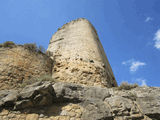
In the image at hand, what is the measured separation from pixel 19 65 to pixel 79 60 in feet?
8.50

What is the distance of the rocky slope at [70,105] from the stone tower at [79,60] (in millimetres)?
1474

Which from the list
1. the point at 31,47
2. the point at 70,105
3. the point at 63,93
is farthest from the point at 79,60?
the point at 70,105

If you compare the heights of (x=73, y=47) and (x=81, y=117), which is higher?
(x=73, y=47)

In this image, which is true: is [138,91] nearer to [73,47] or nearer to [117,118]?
[117,118]

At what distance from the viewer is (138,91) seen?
4418 mm

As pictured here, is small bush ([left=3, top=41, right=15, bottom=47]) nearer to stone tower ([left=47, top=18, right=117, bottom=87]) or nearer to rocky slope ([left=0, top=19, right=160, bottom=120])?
rocky slope ([left=0, top=19, right=160, bottom=120])

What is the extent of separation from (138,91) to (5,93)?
4.04m

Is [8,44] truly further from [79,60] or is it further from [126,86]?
[126,86]

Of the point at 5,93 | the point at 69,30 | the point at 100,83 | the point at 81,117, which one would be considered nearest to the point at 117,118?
the point at 81,117

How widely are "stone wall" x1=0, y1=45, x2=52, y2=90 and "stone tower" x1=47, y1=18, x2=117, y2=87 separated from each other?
2.21 ft

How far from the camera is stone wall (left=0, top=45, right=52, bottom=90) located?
4595 mm

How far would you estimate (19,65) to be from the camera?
17.0 ft

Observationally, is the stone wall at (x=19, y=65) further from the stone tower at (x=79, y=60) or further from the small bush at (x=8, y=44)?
the stone tower at (x=79, y=60)

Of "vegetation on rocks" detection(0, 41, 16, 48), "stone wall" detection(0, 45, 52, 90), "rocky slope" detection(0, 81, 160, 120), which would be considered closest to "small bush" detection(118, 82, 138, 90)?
"rocky slope" detection(0, 81, 160, 120)
